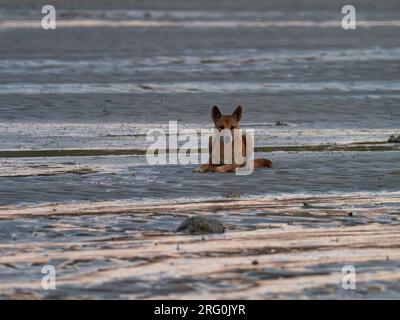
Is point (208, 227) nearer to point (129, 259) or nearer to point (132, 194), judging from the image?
point (129, 259)

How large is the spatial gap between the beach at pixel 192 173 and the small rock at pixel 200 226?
0.11 metres

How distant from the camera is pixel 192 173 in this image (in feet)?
46.5

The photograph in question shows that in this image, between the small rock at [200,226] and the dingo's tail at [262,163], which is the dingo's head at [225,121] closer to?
the dingo's tail at [262,163]

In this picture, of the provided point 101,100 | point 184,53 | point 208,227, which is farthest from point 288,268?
point 184,53

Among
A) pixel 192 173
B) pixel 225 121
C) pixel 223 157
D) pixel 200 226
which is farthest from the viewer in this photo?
pixel 225 121

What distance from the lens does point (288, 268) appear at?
930 cm

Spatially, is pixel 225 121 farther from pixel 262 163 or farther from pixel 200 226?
pixel 200 226

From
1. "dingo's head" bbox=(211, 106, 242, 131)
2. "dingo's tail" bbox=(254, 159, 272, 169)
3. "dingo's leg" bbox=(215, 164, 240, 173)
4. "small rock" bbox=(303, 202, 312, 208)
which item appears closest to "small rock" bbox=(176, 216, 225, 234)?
"small rock" bbox=(303, 202, 312, 208)

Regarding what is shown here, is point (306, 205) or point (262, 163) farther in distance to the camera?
point (262, 163)

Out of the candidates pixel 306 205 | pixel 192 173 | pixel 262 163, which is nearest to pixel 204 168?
pixel 192 173

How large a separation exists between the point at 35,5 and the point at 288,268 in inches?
1578

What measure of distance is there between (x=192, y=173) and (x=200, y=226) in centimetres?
362

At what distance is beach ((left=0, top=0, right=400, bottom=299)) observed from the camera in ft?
30.1

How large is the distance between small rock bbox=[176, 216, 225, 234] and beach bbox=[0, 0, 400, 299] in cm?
11
